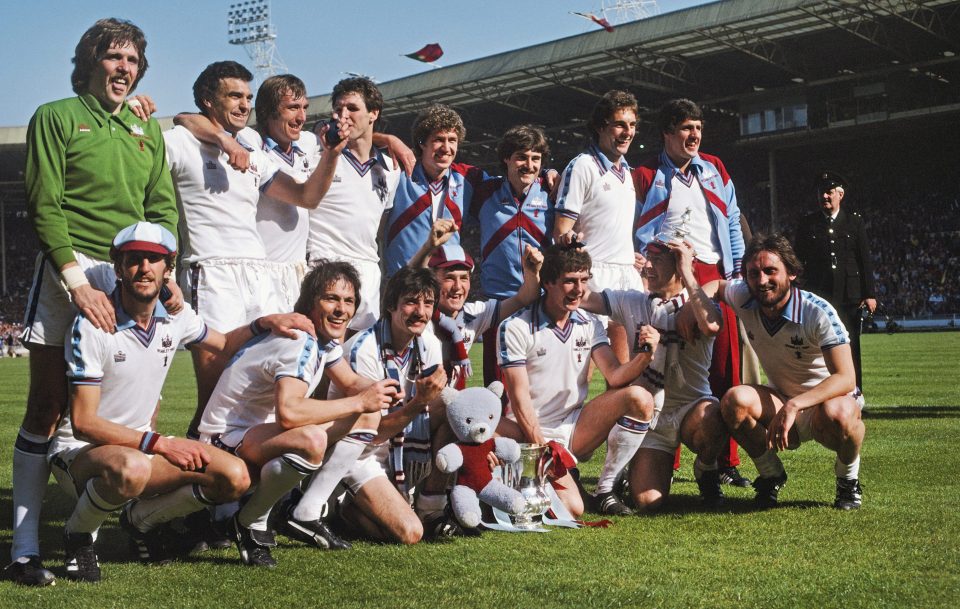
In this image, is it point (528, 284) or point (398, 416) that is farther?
point (528, 284)

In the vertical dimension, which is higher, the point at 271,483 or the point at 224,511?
the point at 271,483

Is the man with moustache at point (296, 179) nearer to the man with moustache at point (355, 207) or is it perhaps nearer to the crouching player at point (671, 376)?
the man with moustache at point (355, 207)

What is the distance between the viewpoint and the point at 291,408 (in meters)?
4.57

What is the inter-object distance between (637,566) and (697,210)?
115 inches

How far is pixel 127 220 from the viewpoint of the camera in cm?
463

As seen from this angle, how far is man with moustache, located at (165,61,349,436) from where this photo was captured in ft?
17.9

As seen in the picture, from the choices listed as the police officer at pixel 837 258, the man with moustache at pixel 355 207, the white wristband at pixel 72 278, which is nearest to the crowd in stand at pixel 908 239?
the police officer at pixel 837 258

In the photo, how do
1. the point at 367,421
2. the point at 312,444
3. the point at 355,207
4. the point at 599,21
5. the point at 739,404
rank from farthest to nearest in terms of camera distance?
the point at 599,21 < the point at 355,207 < the point at 739,404 < the point at 367,421 < the point at 312,444

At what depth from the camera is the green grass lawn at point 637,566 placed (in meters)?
3.81

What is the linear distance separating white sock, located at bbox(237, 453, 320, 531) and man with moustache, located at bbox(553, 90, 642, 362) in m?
2.47

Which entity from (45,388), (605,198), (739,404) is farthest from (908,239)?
(45,388)

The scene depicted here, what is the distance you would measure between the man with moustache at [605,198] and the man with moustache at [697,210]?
0.14 m

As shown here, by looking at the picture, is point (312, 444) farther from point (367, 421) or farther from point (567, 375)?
point (567, 375)

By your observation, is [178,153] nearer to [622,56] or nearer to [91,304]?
[91,304]
